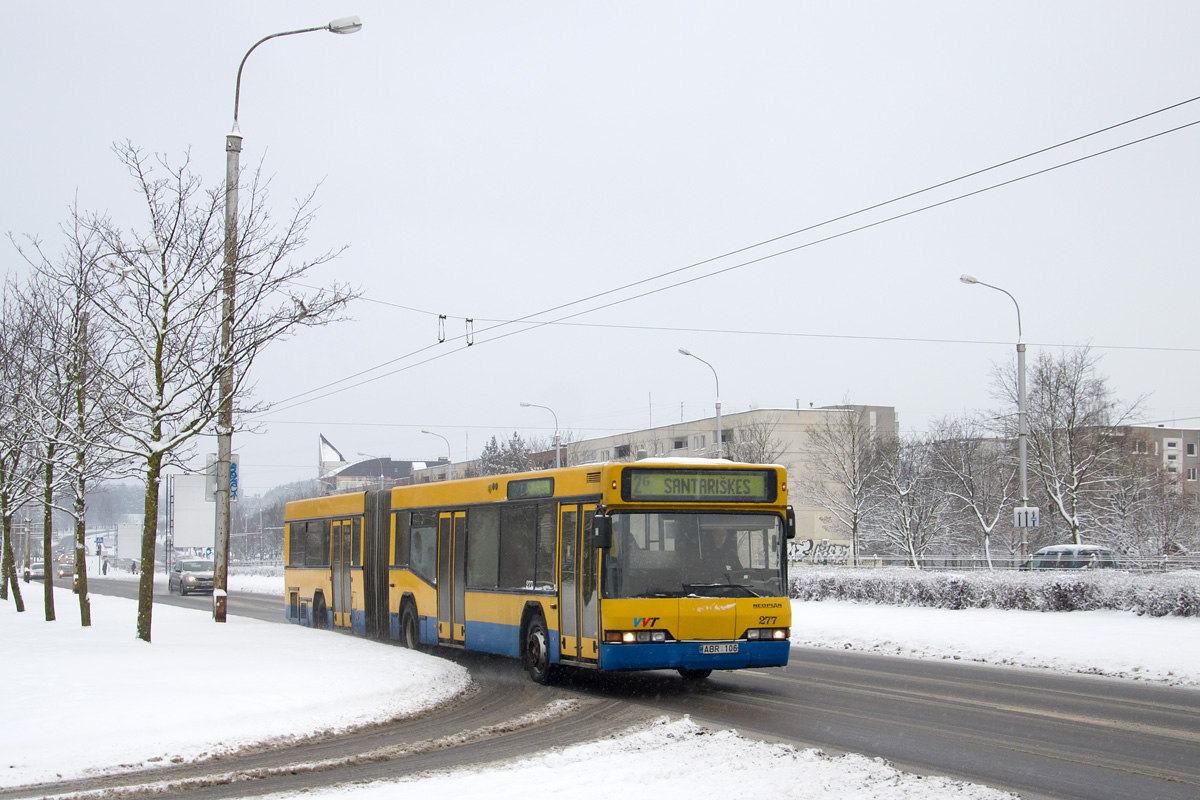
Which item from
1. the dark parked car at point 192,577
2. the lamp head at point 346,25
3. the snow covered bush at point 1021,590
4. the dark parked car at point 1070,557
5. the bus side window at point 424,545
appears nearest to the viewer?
the lamp head at point 346,25

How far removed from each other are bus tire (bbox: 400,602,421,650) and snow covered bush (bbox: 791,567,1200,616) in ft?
43.8

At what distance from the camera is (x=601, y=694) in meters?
14.1

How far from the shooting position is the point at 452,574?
18.0 m

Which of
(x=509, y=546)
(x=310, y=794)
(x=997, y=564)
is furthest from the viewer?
(x=997, y=564)

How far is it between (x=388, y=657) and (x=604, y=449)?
319 feet

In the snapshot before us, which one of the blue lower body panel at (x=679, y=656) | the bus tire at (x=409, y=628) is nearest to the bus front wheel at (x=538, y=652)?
the blue lower body panel at (x=679, y=656)

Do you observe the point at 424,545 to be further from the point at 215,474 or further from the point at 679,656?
the point at 679,656

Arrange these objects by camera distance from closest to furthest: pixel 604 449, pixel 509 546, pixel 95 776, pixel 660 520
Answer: pixel 95 776 < pixel 660 520 < pixel 509 546 < pixel 604 449

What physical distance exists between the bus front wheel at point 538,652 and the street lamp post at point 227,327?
5483mm

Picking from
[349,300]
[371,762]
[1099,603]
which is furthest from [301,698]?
[1099,603]

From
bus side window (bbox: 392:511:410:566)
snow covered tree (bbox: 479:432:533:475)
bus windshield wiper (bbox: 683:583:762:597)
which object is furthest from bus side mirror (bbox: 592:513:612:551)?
snow covered tree (bbox: 479:432:533:475)

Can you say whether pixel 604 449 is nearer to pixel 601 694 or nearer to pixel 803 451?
pixel 803 451

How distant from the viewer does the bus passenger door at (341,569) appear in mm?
23000

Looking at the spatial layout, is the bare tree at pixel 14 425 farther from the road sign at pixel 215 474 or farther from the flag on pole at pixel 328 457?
the flag on pole at pixel 328 457
